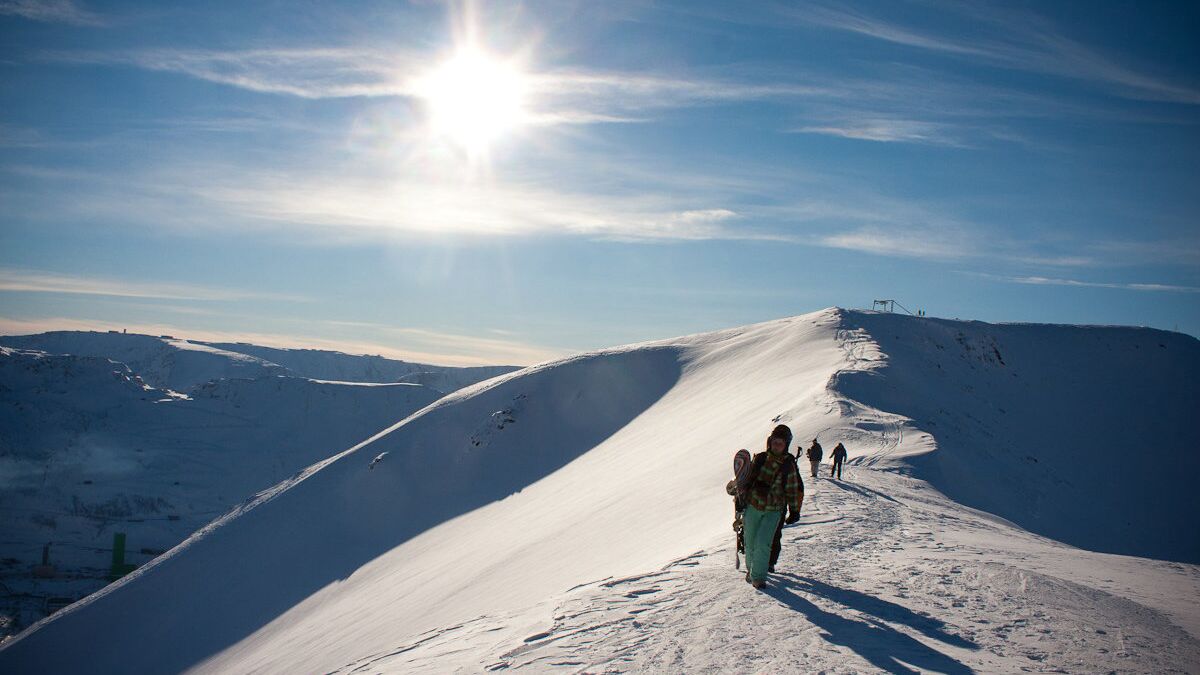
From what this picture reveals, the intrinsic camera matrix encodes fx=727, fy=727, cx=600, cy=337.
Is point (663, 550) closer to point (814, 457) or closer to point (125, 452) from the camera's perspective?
point (814, 457)

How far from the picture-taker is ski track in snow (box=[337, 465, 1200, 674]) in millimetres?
6039

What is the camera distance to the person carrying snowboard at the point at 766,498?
7.89 meters

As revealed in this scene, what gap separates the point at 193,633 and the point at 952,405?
1480 inches

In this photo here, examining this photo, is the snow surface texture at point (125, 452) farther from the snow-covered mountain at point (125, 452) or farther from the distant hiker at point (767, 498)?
the distant hiker at point (767, 498)

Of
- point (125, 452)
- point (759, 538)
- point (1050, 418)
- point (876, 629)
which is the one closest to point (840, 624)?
point (876, 629)

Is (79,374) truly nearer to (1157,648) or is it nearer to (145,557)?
(145,557)

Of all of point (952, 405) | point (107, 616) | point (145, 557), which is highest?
point (952, 405)

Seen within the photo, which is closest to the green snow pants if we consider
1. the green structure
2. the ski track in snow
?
the ski track in snow

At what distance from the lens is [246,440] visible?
172125 mm

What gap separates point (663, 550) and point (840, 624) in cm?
706

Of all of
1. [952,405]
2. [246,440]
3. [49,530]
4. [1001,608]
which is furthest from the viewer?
[246,440]

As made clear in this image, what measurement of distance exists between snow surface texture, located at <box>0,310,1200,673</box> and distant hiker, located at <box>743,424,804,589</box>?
370 millimetres

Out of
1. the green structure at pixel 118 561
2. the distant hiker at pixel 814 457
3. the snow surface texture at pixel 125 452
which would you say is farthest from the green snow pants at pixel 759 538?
the snow surface texture at pixel 125 452

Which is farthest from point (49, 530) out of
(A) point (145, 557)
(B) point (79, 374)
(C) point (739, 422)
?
(C) point (739, 422)
